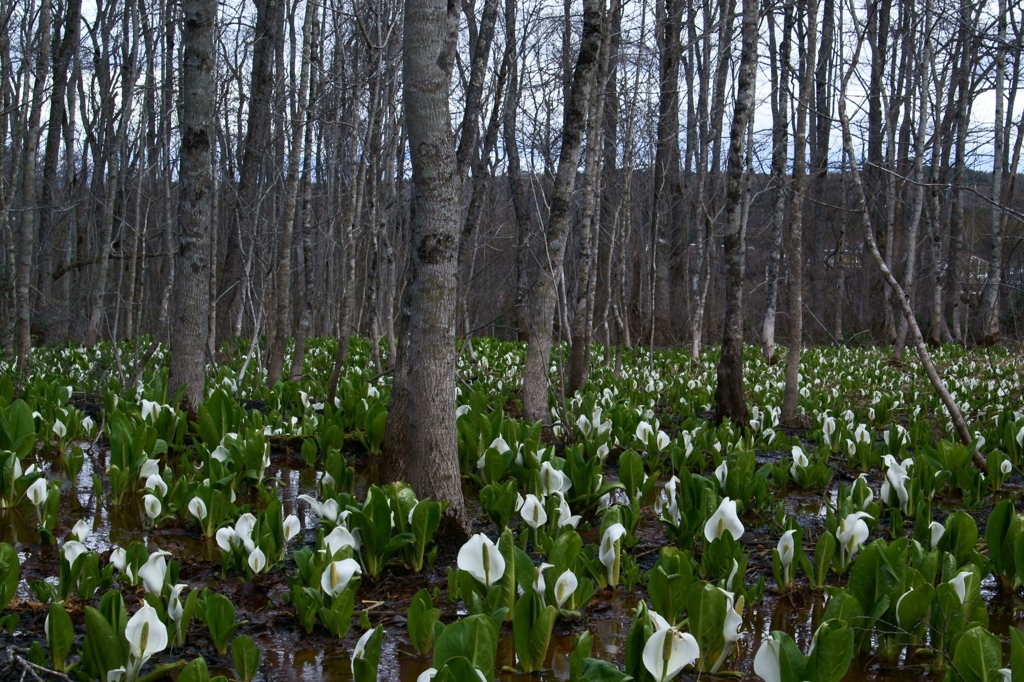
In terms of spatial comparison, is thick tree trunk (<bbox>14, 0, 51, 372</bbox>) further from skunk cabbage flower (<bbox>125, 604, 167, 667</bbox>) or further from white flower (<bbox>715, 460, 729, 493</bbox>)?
skunk cabbage flower (<bbox>125, 604, 167, 667</bbox>)

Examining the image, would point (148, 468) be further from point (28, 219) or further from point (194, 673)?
point (28, 219)

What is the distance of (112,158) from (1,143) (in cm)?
176

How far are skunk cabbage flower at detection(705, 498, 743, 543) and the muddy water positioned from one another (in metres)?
0.26

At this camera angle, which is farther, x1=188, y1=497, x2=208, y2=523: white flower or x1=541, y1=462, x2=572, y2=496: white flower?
x1=541, y1=462, x2=572, y2=496: white flower

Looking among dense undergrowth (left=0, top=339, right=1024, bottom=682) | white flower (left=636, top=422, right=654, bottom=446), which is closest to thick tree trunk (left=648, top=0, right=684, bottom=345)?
white flower (left=636, top=422, right=654, bottom=446)

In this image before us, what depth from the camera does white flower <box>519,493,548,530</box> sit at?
352 centimetres

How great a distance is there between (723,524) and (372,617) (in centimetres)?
129

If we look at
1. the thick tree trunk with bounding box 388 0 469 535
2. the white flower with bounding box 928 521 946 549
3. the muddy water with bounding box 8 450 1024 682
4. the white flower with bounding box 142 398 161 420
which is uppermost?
the thick tree trunk with bounding box 388 0 469 535

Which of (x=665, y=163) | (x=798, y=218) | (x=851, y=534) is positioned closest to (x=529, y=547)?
(x=851, y=534)

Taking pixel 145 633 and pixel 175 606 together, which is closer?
pixel 145 633

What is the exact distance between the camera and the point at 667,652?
2041mm

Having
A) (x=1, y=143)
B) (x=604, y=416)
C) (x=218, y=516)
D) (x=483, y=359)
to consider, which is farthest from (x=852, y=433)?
(x=1, y=143)

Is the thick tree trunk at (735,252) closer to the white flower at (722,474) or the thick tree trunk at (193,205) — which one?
the white flower at (722,474)

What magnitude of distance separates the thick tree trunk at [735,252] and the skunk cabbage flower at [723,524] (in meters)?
3.96
